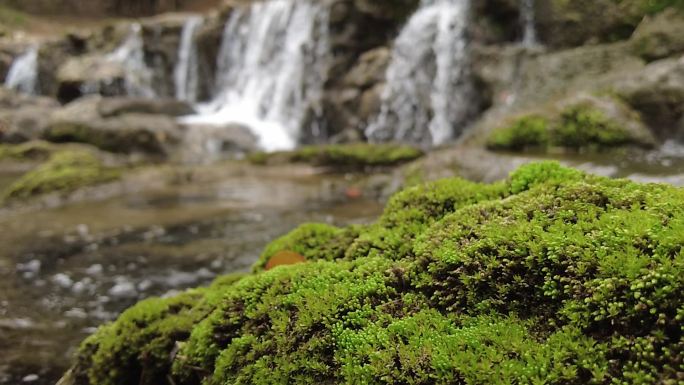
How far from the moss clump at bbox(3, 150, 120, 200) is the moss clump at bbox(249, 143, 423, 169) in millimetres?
4910

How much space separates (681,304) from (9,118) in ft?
89.2

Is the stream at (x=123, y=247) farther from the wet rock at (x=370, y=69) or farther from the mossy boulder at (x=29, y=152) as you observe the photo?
the mossy boulder at (x=29, y=152)

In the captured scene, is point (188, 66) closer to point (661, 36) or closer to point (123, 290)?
point (661, 36)

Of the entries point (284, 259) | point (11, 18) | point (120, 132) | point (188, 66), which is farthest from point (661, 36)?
point (11, 18)

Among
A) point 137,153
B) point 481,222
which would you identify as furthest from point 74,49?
point 481,222

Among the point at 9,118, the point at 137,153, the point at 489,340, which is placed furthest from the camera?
the point at 9,118

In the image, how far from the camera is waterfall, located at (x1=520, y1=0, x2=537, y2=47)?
669 inches

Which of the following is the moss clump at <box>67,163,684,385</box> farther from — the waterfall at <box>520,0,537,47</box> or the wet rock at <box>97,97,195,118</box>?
the wet rock at <box>97,97,195,118</box>

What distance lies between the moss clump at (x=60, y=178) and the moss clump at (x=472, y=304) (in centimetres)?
1135

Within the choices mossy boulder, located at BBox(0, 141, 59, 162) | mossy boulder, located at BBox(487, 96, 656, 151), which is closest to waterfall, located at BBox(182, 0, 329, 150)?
mossy boulder, located at BBox(0, 141, 59, 162)

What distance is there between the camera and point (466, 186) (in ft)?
12.8

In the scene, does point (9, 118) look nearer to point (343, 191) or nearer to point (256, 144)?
point (256, 144)

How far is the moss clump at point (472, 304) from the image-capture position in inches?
84.0

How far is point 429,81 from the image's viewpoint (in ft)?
62.0
